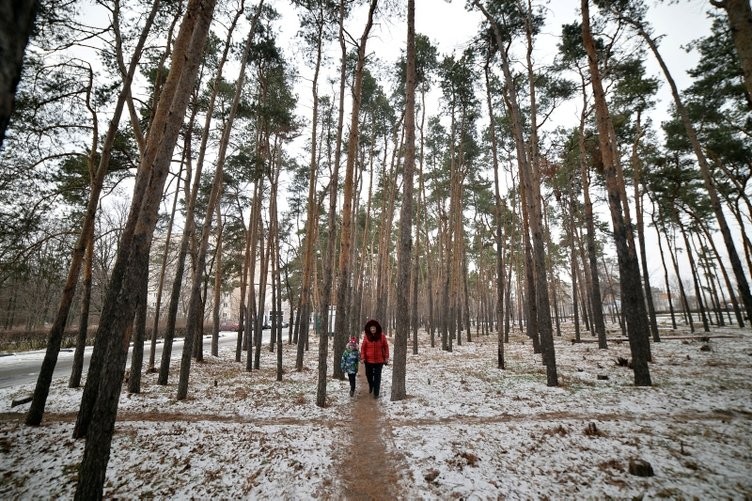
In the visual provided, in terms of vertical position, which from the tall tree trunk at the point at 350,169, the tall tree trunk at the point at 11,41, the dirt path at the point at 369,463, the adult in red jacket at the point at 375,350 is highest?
the tall tree trunk at the point at 350,169

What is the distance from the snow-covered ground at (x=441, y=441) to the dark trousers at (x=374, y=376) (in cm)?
50

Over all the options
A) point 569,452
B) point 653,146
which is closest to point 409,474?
point 569,452

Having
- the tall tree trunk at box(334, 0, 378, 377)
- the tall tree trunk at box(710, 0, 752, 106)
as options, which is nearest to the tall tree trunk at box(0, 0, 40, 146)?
the tall tree trunk at box(334, 0, 378, 377)

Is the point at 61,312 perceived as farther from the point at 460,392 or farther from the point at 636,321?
the point at 636,321

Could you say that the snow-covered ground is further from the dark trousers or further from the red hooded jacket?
the red hooded jacket

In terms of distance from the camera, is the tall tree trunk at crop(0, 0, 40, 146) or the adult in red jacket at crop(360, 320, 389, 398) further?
the adult in red jacket at crop(360, 320, 389, 398)

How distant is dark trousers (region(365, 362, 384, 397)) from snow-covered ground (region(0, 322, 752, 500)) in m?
0.50

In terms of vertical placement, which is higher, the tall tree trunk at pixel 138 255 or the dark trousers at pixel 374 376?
the tall tree trunk at pixel 138 255

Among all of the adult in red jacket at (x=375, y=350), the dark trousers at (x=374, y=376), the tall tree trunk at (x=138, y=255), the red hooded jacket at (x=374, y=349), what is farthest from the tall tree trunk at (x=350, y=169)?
the tall tree trunk at (x=138, y=255)

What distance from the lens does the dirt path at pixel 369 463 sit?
12.4 ft

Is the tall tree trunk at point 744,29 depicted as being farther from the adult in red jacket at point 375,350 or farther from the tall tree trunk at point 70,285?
the tall tree trunk at point 70,285

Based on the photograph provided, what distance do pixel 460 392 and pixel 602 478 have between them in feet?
13.6

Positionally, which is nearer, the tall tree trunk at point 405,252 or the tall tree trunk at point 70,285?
the tall tree trunk at point 70,285

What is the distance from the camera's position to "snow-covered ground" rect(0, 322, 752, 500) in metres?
3.72
